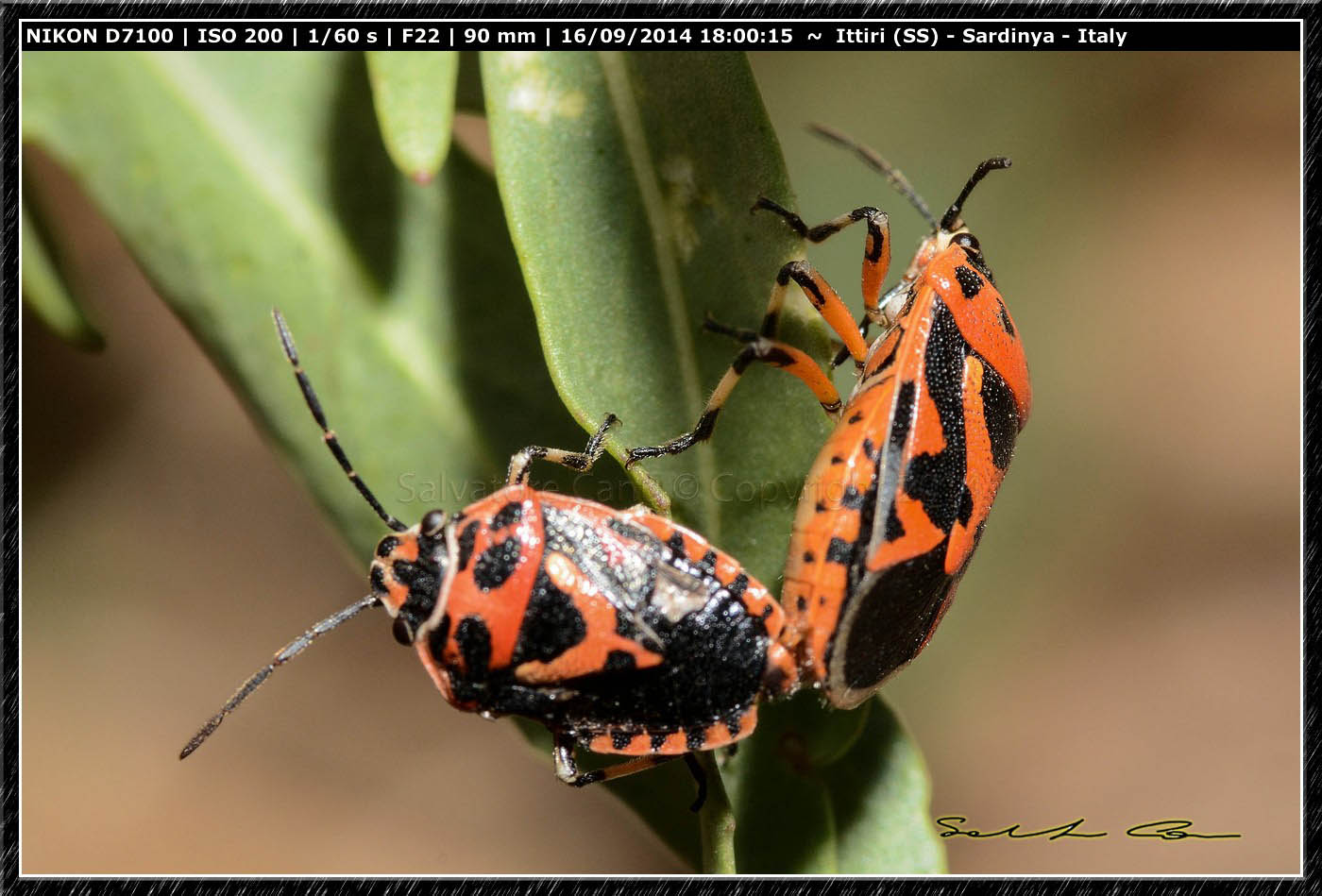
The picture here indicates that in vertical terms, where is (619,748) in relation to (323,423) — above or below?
below

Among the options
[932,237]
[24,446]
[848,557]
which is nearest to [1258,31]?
[932,237]

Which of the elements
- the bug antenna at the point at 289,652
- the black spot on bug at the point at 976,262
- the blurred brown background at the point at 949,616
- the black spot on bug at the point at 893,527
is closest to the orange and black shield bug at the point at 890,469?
the black spot on bug at the point at 893,527

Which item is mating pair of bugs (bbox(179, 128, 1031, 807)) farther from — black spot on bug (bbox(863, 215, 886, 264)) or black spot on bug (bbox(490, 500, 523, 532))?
black spot on bug (bbox(863, 215, 886, 264))

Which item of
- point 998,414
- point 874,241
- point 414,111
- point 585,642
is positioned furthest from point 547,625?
point 874,241

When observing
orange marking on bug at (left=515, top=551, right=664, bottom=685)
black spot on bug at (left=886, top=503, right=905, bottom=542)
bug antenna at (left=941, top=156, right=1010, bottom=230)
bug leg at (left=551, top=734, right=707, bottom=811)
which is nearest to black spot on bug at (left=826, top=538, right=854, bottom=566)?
black spot on bug at (left=886, top=503, right=905, bottom=542)

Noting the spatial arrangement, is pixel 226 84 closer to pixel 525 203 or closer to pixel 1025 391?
Result: pixel 525 203

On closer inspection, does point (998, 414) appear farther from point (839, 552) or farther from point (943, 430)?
point (839, 552)

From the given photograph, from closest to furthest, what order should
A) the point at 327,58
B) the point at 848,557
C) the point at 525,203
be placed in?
the point at 525,203 → the point at 848,557 → the point at 327,58
